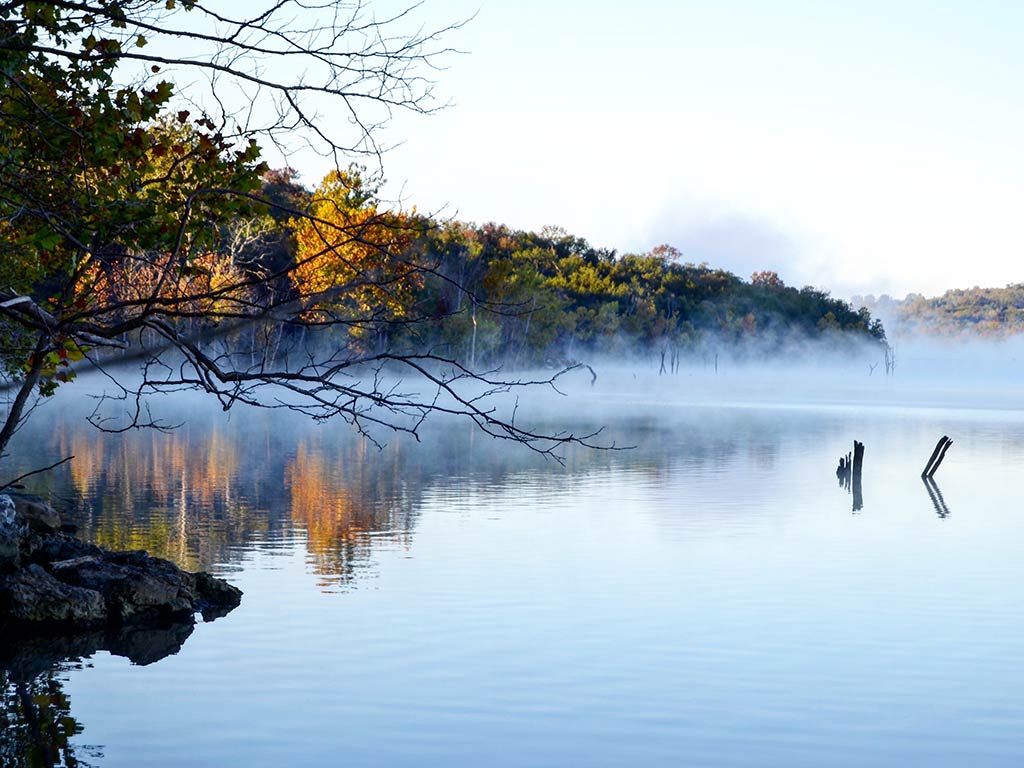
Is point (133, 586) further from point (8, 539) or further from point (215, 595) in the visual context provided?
point (8, 539)

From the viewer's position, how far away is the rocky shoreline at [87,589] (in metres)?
13.8

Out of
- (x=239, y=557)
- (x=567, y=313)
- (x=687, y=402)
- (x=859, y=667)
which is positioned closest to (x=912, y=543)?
(x=859, y=667)

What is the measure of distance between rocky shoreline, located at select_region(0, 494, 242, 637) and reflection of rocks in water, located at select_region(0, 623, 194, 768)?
22 centimetres

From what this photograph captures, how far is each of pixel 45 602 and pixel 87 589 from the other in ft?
1.83

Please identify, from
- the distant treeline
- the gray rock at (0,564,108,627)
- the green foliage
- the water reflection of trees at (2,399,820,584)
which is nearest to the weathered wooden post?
the water reflection of trees at (2,399,820,584)

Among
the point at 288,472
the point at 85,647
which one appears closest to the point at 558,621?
the point at 85,647

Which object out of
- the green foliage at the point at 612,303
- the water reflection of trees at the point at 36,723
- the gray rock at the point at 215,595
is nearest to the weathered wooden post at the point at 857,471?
the gray rock at the point at 215,595

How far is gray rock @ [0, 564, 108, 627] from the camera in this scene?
13664 mm

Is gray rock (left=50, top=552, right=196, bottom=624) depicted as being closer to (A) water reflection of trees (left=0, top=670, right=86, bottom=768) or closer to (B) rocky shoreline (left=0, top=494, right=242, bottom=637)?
(B) rocky shoreline (left=0, top=494, right=242, bottom=637)

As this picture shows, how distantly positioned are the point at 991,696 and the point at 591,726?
3772mm

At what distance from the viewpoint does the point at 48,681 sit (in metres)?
12.1

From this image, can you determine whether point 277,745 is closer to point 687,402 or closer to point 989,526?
point 989,526

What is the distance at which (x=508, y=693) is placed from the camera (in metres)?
11.9

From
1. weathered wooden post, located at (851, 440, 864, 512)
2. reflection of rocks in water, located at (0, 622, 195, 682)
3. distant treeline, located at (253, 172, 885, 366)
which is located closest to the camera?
reflection of rocks in water, located at (0, 622, 195, 682)
